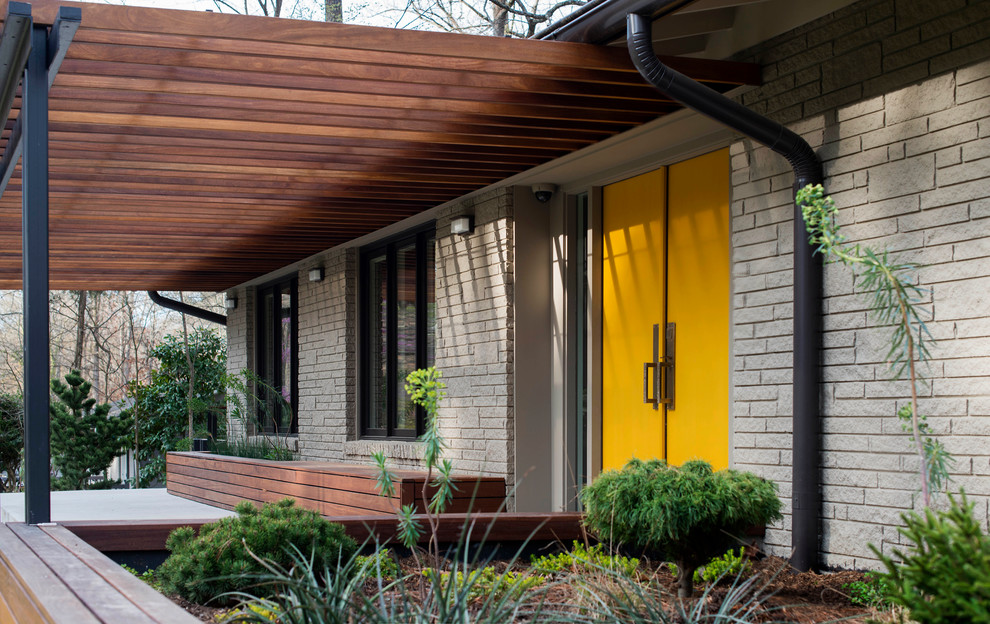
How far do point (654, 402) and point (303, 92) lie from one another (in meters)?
2.85

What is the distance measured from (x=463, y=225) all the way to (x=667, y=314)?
7.15 feet

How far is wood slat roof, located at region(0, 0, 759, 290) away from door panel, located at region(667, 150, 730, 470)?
21.9 inches

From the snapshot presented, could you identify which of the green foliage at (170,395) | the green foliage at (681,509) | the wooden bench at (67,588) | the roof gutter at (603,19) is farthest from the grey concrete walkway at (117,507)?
the green foliage at (170,395)

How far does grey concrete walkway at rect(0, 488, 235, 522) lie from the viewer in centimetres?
818

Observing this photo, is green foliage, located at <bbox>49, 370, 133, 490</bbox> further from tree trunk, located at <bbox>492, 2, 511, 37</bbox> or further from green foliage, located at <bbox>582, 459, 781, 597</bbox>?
green foliage, located at <bbox>582, 459, 781, 597</bbox>

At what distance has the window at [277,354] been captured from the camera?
11812 mm

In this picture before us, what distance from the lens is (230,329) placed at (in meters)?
13.9

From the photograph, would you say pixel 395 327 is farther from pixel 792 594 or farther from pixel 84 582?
pixel 84 582

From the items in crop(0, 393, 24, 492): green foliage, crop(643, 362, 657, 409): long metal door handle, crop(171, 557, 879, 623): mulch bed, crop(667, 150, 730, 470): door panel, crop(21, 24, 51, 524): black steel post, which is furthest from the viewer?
crop(0, 393, 24, 492): green foliage

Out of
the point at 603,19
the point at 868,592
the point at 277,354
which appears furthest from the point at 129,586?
the point at 277,354

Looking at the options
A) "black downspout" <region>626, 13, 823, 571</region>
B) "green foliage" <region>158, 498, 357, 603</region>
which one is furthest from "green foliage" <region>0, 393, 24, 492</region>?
"black downspout" <region>626, 13, 823, 571</region>

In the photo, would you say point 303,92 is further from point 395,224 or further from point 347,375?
point 347,375

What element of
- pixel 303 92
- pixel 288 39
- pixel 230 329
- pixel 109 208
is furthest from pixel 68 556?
pixel 230 329

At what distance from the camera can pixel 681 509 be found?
150 inches
